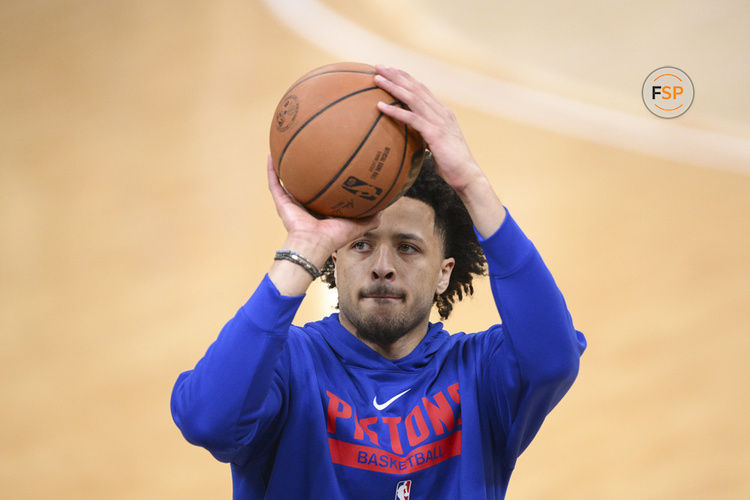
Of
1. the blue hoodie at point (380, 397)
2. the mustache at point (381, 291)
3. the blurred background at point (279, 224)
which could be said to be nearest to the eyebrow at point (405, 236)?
the mustache at point (381, 291)

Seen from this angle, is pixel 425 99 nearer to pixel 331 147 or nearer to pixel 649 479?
pixel 331 147

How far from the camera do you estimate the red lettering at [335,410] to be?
1542 mm

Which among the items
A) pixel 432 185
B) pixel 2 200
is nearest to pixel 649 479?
pixel 432 185

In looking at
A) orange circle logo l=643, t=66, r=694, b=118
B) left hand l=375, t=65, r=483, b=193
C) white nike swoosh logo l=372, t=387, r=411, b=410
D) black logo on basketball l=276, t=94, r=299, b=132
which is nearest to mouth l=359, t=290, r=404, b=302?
white nike swoosh logo l=372, t=387, r=411, b=410

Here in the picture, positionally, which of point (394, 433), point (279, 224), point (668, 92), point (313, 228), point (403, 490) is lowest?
point (403, 490)

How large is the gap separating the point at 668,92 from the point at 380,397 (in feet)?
13.0

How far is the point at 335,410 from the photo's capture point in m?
1.55

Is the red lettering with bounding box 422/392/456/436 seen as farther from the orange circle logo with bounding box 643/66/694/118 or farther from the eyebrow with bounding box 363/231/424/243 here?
the orange circle logo with bounding box 643/66/694/118

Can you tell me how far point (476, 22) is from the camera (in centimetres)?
507

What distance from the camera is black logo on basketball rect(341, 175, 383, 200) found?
1427mm

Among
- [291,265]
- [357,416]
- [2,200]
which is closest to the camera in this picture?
[291,265]

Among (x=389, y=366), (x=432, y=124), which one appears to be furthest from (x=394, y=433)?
(x=432, y=124)

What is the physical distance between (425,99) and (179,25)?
12.0ft

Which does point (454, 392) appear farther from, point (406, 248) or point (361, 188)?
point (361, 188)
